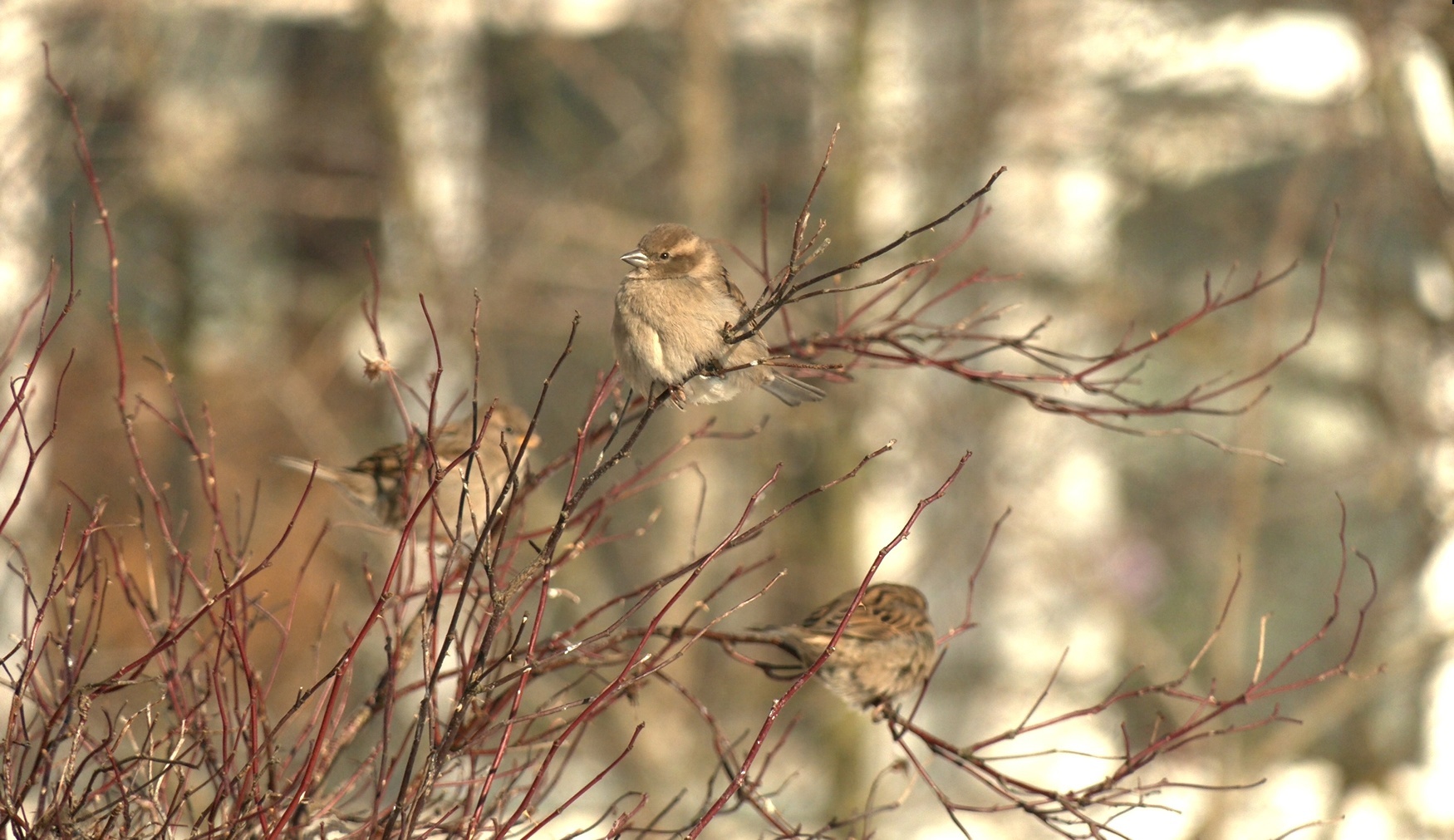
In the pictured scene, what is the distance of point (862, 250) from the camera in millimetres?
8742

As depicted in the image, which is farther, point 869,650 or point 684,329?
point 869,650

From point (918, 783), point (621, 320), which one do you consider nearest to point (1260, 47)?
point (918, 783)

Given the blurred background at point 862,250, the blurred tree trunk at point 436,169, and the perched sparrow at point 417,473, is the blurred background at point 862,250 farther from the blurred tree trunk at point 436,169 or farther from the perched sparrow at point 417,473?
A: the perched sparrow at point 417,473

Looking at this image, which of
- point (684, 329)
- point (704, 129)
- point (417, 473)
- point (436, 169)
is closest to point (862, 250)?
point (704, 129)

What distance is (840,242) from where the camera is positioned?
8.76 meters

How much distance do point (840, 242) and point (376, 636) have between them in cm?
382

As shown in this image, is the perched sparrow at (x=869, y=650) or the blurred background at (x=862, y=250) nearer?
the perched sparrow at (x=869, y=650)

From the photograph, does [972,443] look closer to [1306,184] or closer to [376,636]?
[1306,184]

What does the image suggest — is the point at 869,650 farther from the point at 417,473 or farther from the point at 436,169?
the point at 436,169

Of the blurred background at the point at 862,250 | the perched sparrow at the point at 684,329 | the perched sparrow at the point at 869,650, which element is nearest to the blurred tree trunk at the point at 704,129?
the blurred background at the point at 862,250

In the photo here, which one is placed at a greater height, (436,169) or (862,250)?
(436,169)

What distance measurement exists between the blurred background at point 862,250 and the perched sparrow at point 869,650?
14.5 ft

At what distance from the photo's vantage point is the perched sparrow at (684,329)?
3.55 m

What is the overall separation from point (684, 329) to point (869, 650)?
3.34 feet
